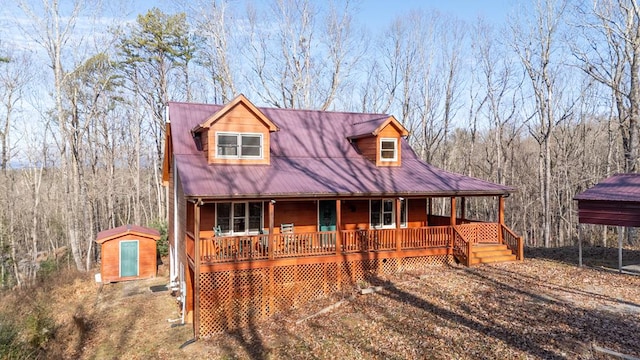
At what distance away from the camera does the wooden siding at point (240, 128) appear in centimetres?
1436

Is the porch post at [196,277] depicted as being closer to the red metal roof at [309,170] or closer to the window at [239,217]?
the red metal roof at [309,170]

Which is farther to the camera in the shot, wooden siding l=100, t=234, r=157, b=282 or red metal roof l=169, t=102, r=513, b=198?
wooden siding l=100, t=234, r=157, b=282

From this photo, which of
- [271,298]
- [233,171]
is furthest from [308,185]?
[271,298]

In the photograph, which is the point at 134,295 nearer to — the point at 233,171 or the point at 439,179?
the point at 233,171

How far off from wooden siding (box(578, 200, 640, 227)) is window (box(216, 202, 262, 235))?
1202cm

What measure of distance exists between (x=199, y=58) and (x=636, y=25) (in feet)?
94.6

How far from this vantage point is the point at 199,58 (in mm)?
31594

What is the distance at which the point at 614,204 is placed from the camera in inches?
531

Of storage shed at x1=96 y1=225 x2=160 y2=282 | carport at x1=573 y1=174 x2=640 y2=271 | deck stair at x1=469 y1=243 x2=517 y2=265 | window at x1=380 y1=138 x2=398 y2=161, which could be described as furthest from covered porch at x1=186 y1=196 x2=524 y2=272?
storage shed at x1=96 y1=225 x2=160 y2=282

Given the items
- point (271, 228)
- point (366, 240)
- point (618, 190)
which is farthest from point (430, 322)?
point (618, 190)

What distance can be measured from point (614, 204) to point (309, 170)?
10844 millimetres

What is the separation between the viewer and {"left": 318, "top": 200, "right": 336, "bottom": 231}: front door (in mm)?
15945

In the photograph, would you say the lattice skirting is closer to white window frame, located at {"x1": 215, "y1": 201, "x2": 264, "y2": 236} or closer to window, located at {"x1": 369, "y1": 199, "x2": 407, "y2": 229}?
white window frame, located at {"x1": 215, "y1": 201, "x2": 264, "y2": 236}

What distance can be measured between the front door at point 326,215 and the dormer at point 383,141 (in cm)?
300
